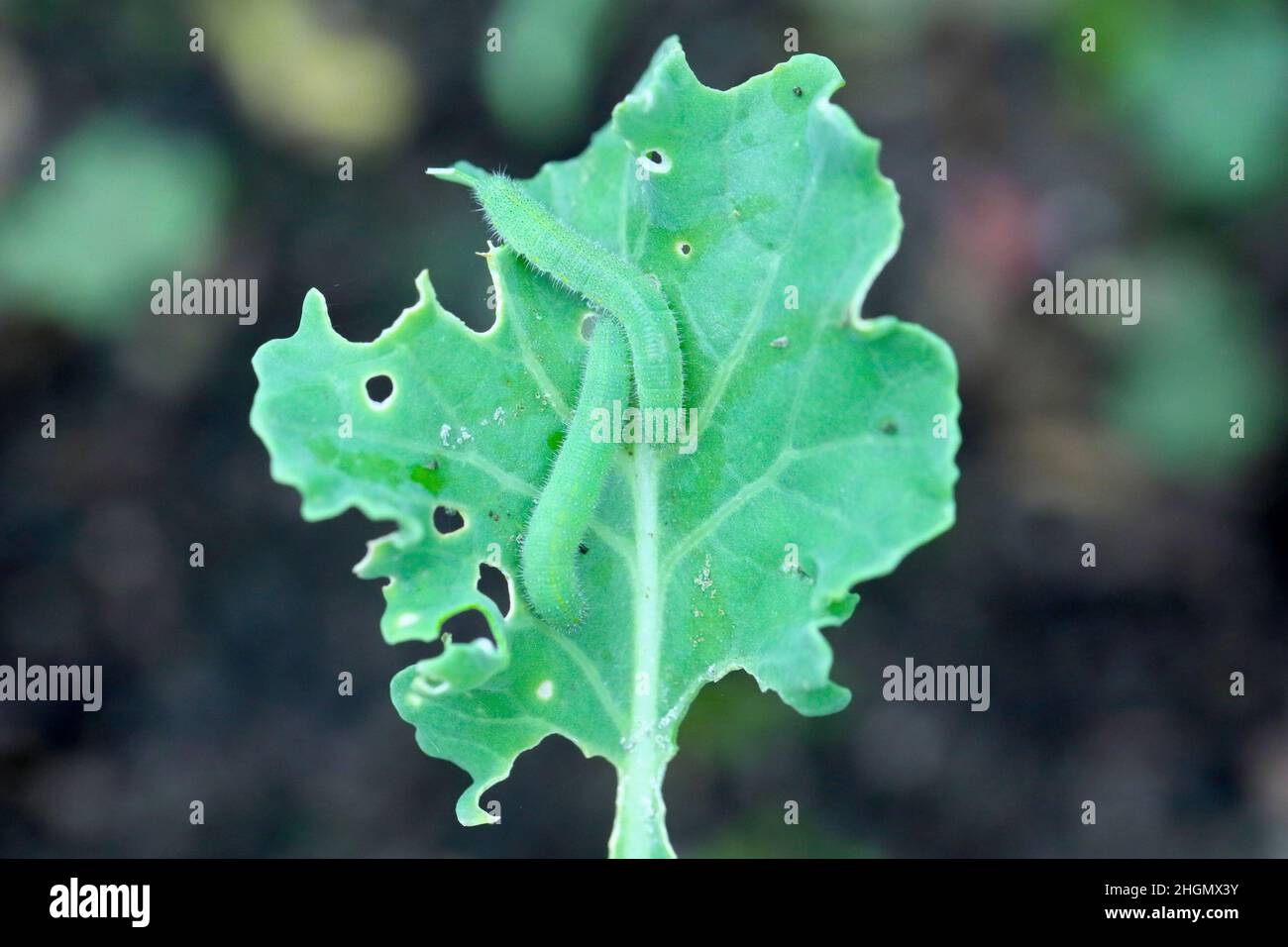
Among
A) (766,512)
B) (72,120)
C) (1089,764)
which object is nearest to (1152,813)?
(1089,764)

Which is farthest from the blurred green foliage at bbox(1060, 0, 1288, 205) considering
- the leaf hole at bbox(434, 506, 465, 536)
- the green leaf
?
the leaf hole at bbox(434, 506, 465, 536)

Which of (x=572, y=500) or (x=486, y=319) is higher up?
(x=486, y=319)

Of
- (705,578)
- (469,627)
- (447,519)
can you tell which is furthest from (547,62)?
(705,578)

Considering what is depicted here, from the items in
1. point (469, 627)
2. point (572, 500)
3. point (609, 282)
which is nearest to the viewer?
point (572, 500)

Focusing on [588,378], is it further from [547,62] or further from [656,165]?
[547,62]

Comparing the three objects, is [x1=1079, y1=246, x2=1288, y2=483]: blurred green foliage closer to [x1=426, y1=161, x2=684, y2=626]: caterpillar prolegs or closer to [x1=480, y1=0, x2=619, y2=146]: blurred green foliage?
[x1=480, y1=0, x2=619, y2=146]: blurred green foliage

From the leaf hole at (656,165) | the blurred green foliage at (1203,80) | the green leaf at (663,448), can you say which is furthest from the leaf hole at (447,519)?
the blurred green foliage at (1203,80)
